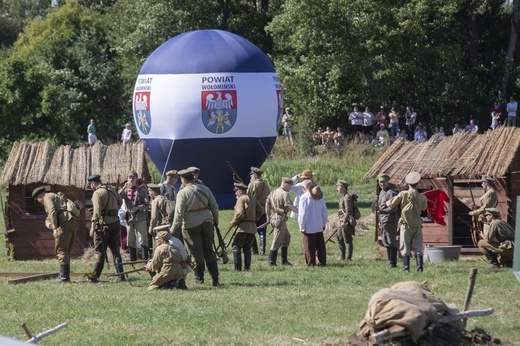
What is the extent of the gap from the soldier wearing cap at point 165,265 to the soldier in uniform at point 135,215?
473 cm

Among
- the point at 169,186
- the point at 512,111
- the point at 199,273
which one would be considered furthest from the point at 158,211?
the point at 512,111

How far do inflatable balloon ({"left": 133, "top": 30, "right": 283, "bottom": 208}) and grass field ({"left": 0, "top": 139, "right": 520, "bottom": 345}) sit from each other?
11.4m

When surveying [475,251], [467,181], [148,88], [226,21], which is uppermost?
[226,21]

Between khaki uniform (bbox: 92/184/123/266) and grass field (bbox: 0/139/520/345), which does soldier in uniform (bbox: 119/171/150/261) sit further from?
khaki uniform (bbox: 92/184/123/266)

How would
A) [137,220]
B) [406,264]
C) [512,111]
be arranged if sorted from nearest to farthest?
[406,264], [137,220], [512,111]

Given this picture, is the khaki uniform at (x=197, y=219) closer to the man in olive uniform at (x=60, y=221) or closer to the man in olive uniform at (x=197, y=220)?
the man in olive uniform at (x=197, y=220)

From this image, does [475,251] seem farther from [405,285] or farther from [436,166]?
[405,285]

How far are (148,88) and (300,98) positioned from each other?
16509mm

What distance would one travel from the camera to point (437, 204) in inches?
919

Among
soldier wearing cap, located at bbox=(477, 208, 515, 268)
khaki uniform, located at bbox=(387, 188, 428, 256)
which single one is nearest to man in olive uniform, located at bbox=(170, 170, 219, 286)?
khaki uniform, located at bbox=(387, 188, 428, 256)

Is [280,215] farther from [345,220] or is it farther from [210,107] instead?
[210,107]

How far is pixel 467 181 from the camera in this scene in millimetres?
23688

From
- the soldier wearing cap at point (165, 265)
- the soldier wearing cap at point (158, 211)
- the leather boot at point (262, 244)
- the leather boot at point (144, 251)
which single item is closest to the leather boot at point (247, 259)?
the soldier wearing cap at point (158, 211)

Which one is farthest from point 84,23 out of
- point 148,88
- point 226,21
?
point 148,88
